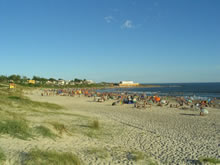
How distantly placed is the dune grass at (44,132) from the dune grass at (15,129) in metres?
0.34

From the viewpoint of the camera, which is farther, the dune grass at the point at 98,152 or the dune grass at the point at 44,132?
the dune grass at the point at 44,132

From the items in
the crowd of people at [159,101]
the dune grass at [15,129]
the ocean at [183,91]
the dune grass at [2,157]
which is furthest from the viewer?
the ocean at [183,91]

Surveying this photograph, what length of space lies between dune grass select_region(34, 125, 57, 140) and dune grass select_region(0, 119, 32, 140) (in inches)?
13.5

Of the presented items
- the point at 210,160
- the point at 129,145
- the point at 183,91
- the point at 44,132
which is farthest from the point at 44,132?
the point at 183,91

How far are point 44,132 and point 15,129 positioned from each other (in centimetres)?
103

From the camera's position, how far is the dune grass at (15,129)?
6242 millimetres

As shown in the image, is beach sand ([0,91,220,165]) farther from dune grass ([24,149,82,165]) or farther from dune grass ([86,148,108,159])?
dune grass ([24,149,82,165])

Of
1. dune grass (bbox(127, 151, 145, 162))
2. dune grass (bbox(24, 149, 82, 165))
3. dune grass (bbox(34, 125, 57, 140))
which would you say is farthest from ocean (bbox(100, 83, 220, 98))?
dune grass (bbox(24, 149, 82, 165))

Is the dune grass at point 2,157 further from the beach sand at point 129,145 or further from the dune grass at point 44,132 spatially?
the dune grass at point 44,132

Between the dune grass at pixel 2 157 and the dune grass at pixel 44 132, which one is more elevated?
the dune grass at pixel 2 157

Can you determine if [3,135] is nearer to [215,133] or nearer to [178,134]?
[178,134]

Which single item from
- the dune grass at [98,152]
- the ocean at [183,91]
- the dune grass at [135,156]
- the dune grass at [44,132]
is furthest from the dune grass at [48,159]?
the ocean at [183,91]

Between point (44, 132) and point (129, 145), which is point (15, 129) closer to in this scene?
point (44, 132)

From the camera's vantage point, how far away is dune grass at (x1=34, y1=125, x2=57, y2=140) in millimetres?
6769
